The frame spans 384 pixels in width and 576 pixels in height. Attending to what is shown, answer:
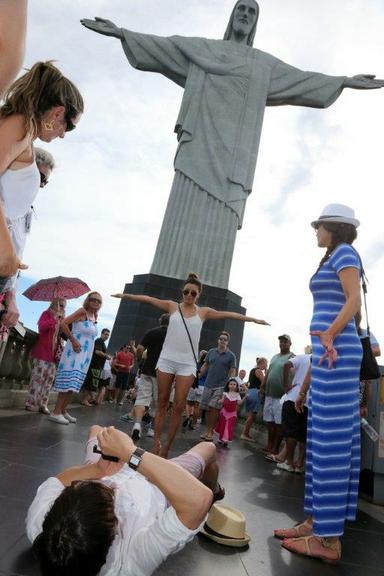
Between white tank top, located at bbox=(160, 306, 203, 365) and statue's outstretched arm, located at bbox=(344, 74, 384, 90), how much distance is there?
16.2 m

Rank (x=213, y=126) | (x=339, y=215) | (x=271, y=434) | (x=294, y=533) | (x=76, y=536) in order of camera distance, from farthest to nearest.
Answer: (x=213, y=126) < (x=271, y=434) < (x=339, y=215) < (x=294, y=533) < (x=76, y=536)

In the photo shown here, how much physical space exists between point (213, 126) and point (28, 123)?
→ 16021 millimetres

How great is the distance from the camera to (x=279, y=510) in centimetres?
350

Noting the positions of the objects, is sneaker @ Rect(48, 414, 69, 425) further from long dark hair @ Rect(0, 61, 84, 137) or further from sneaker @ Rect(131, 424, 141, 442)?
long dark hair @ Rect(0, 61, 84, 137)

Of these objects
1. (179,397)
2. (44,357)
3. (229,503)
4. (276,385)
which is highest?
(276,385)

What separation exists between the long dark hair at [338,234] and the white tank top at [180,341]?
1926 millimetres

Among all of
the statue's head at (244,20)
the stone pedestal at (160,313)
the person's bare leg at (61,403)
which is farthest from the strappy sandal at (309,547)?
the statue's head at (244,20)

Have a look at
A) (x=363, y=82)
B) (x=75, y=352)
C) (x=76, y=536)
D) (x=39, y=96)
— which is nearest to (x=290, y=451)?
(x=75, y=352)

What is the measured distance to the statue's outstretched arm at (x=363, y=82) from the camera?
16.9 m

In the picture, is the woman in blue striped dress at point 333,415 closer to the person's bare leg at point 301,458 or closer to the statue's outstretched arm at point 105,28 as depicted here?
the person's bare leg at point 301,458

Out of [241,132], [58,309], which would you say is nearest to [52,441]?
[58,309]

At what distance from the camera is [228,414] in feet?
25.5

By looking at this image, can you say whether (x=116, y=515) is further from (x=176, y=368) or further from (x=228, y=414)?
(x=228, y=414)

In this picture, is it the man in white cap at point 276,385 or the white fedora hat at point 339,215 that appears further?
the man in white cap at point 276,385
